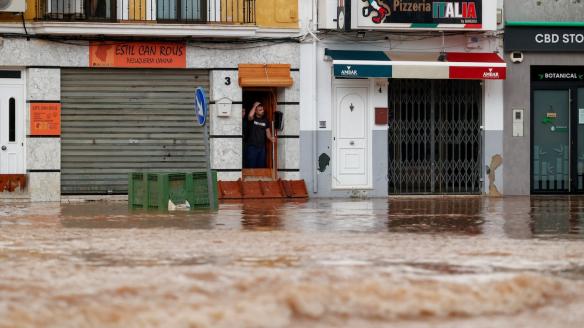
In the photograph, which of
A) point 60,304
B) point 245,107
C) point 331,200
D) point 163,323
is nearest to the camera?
point 163,323

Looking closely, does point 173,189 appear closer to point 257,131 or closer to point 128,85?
point 128,85

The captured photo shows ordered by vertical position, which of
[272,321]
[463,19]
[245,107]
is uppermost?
[463,19]

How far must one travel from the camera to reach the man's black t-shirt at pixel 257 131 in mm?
28156

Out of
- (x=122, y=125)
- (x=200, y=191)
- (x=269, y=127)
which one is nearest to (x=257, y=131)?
(x=269, y=127)

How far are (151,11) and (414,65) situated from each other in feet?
18.8

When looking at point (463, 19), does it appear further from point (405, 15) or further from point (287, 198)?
point (287, 198)

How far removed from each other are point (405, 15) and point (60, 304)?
20.2 m

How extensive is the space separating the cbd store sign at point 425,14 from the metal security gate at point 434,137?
1527 millimetres

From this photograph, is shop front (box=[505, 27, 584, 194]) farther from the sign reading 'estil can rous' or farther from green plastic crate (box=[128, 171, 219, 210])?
green plastic crate (box=[128, 171, 219, 210])

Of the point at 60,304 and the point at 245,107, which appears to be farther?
the point at 245,107

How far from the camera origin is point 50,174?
27078 mm

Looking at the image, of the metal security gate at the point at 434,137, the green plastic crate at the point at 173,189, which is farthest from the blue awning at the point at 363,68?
the green plastic crate at the point at 173,189

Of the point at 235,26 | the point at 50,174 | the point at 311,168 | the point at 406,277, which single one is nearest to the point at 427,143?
the point at 311,168

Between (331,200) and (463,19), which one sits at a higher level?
(463,19)
